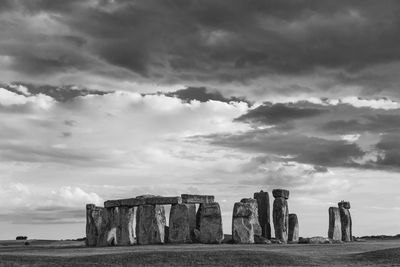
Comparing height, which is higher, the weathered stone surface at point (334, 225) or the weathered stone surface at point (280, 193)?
the weathered stone surface at point (280, 193)

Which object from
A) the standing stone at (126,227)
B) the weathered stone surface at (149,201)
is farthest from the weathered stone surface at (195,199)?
the standing stone at (126,227)

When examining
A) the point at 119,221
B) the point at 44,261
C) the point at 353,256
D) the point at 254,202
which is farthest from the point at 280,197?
the point at 44,261

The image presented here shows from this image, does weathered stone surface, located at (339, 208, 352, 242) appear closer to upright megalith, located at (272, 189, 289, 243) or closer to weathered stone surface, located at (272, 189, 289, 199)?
upright megalith, located at (272, 189, 289, 243)

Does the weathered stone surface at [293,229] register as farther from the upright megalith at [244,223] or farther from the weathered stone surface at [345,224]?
the weathered stone surface at [345,224]

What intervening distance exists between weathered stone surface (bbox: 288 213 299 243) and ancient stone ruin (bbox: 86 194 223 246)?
617 cm

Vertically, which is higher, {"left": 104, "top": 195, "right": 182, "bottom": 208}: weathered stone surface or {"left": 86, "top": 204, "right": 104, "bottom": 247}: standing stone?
{"left": 104, "top": 195, "right": 182, "bottom": 208}: weathered stone surface

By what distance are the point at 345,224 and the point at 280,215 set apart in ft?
21.2

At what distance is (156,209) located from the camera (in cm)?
4319

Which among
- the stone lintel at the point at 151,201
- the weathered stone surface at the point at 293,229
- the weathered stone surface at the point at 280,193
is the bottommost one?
the weathered stone surface at the point at 293,229

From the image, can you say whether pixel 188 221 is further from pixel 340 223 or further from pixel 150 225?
pixel 340 223

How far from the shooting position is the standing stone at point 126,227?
43906mm

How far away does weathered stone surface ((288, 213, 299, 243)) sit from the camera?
46.3m

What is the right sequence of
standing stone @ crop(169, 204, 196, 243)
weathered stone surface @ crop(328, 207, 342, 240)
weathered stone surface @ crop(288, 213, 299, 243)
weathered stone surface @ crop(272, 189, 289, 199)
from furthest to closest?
weathered stone surface @ crop(328, 207, 342, 240) → weathered stone surface @ crop(288, 213, 299, 243) → weathered stone surface @ crop(272, 189, 289, 199) → standing stone @ crop(169, 204, 196, 243)

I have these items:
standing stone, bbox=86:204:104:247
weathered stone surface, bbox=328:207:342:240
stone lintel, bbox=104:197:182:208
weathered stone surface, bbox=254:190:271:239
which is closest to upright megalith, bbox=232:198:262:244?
weathered stone surface, bbox=254:190:271:239
